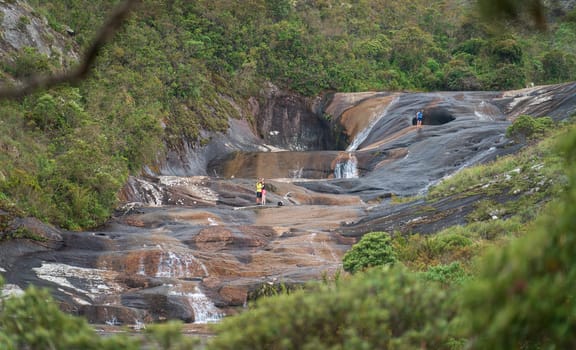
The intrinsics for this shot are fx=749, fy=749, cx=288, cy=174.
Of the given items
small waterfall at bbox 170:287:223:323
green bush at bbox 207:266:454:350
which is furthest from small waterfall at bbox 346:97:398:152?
green bush at bbox 207:266:454:350

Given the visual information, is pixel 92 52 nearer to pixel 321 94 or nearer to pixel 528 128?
pixel 528 128

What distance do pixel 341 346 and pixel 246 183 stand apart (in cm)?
2601

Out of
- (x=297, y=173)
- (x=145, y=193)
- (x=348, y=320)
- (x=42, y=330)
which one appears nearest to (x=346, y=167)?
(x=297, y=173)

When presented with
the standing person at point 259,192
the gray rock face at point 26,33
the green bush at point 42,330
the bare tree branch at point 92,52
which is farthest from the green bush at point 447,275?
the gray rock face at point 26,33

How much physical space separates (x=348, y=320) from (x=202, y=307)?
12.0 meters

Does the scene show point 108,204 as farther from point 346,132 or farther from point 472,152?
point 346,132

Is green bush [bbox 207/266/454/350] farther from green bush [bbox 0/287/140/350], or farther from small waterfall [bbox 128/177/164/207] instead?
small waterfall [bbox 128/177/164/207]

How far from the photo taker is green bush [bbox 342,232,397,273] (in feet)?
49.8

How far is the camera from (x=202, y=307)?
55.9ft

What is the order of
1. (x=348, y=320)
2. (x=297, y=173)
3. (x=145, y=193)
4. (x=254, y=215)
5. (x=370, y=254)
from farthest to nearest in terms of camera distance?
(x=297, y=173) → (x=145, y=193) → (x=254, y=215) → (x=370, y=254) → (x=348, y=320)

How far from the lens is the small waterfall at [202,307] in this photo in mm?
16781

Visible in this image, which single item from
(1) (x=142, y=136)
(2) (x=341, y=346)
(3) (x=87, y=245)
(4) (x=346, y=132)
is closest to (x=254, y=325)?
(2) (x=341, y=346)

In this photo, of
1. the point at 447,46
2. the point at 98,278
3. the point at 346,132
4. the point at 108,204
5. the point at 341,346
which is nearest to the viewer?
the point at 341,346

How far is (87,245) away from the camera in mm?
20281
